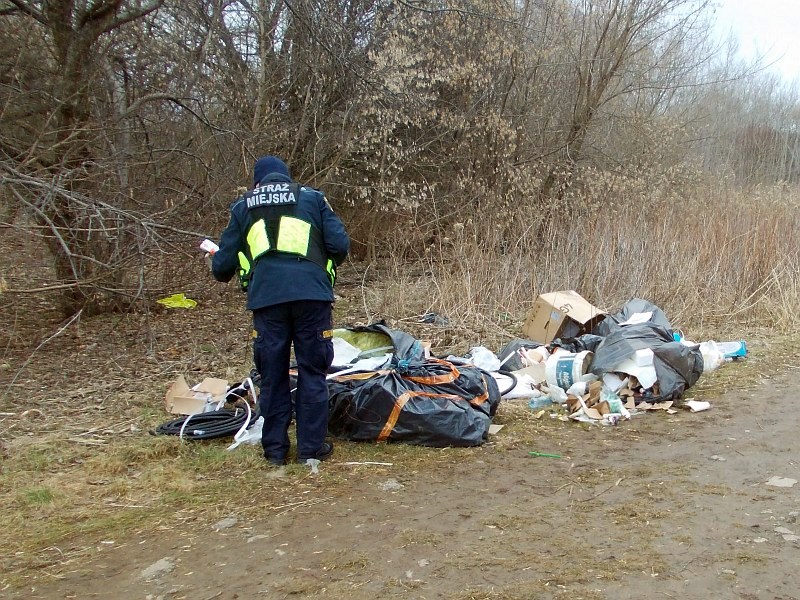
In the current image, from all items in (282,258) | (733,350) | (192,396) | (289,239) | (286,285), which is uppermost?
(289,239)

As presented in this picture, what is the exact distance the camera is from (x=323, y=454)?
3.88 metres

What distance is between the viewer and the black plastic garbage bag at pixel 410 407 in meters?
4.05

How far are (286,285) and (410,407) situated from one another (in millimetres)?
1064

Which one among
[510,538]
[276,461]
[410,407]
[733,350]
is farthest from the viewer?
[733,350]

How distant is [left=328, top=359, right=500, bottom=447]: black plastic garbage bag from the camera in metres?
4.05

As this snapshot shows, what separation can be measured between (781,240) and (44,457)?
8594mm

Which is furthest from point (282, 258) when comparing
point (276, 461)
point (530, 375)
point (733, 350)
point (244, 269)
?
point (733, 350)

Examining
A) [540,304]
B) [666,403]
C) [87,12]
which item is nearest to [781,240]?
[540,304]

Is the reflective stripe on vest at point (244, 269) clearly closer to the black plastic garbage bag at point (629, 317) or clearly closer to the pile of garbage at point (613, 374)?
the pile of garbage at point (613, 374)

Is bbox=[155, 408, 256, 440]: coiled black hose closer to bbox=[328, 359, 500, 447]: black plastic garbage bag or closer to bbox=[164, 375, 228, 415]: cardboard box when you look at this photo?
bbox=[164, 375, 228, 415]: cardboard box

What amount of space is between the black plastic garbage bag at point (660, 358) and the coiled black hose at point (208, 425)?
260cm

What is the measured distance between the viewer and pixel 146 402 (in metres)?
4.91

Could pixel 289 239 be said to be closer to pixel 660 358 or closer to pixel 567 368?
pixel 567 368

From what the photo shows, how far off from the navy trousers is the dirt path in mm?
296
